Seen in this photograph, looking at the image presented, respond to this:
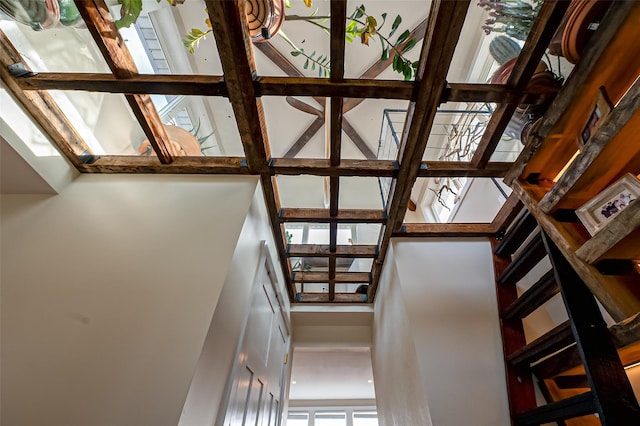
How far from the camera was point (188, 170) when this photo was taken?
1714 millimetres

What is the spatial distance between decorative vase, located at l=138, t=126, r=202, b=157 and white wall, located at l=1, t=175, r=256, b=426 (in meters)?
0.26

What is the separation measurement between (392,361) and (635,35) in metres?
2.36

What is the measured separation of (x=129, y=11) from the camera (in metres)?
1.14

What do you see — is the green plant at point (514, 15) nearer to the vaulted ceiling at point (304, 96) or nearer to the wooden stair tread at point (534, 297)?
the vaulted ceiling at point (304, 96)

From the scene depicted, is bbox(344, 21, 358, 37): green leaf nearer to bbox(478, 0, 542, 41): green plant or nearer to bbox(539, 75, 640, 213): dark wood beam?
bbox(478, 0, 542, 41): green plant

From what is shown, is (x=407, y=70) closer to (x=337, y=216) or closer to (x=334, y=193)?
(x=334, y=193)

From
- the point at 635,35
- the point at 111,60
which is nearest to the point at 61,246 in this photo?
the point at 111,60

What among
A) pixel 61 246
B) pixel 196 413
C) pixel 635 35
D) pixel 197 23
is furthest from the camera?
pixel 197 23

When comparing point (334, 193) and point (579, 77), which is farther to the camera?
point (334, 193)

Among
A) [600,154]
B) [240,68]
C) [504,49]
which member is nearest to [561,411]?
[600,154]

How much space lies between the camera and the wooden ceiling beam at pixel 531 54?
100 centimetres

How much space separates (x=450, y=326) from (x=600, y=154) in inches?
48.9

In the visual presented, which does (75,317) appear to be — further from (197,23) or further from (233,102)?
(197,23)

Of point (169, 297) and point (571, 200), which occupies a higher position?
point (571, 200)
